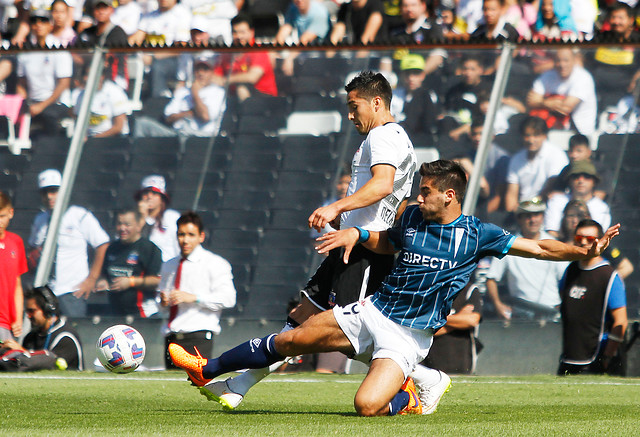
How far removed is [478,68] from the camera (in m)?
12.0

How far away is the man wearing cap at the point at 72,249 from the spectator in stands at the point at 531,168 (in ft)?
15.0

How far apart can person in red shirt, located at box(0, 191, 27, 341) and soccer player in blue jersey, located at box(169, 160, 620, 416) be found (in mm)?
4633

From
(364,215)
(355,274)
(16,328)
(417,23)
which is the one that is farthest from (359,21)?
(355,274)

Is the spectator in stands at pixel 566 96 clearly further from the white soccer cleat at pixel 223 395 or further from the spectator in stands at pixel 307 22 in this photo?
the white soccer cleat at pixel 223 395

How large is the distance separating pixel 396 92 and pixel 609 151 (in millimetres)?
2501

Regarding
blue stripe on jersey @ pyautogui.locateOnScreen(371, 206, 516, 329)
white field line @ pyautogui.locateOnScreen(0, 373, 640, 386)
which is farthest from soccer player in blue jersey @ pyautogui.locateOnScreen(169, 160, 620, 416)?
white field line @ pyautogui.locateOnScreen(0, 373, 640, 386)

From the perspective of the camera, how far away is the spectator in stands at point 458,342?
32.6 feet

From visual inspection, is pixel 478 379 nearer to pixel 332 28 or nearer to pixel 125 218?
pixel 125 218

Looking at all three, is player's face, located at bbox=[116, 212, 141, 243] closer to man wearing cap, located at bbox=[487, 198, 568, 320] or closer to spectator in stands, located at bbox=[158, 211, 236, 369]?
spectator in stands, located at bbox=[158, 211, 236, 369]

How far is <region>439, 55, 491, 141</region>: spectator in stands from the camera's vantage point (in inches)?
465

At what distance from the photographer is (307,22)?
14133 millimetres

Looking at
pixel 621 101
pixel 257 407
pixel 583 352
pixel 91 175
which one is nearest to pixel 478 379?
pixel 583 352

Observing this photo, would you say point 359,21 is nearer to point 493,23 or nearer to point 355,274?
point 493,23

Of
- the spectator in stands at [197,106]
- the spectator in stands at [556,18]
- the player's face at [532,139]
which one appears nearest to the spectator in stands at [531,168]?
the player's face at [532,139]
